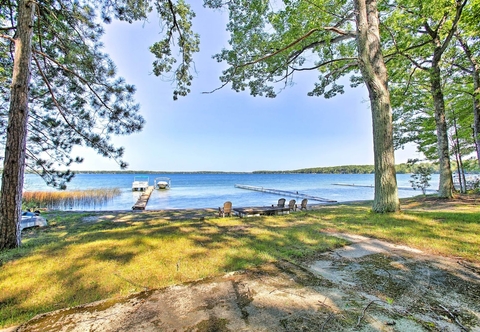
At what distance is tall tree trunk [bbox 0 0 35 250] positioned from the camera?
4.30 m

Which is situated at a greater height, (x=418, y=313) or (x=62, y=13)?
(x=62, y=13)

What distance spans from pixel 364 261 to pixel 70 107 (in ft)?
27.6

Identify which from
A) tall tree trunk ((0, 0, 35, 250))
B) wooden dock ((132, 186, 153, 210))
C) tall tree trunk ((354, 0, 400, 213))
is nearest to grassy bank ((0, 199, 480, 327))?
tall tree trunk ((0, 0, 35, 250))

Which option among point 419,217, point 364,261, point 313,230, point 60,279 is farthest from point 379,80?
point 60,279

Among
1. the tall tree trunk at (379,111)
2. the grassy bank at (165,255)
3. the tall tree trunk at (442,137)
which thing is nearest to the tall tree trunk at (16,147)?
the grassy bank at (165,255)

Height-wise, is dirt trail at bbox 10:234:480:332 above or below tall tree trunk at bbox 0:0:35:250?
below

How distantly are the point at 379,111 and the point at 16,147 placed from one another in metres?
8.93

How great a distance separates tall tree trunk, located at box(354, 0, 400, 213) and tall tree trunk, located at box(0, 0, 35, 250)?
8543 millimetres

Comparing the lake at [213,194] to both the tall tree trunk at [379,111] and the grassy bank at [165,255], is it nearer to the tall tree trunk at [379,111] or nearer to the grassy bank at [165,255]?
the grassy bank at [165,255]

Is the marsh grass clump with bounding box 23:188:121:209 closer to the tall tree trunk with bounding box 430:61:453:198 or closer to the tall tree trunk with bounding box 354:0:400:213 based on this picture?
the tall tree trunk with bounding box 354:0:400:213

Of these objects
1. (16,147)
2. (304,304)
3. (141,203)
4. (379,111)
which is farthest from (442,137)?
(141,203)

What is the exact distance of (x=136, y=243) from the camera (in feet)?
12.8

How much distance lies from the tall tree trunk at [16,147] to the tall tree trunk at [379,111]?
854 cm

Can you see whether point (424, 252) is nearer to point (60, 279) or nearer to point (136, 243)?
point (136, 243)
